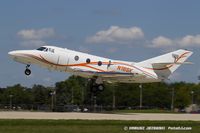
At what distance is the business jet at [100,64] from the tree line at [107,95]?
73.2 m

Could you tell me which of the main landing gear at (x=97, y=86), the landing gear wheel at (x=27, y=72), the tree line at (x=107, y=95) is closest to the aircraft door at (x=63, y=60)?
the landing gear wheel at (x=27, y=72)

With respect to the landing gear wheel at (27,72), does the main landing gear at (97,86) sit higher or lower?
lower

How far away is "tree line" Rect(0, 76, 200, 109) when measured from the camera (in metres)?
150

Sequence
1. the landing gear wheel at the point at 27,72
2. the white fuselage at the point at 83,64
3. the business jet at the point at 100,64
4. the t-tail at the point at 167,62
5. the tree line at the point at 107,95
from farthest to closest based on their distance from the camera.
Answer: the tree line at the point at 107,95 → the t-tail at the point at 167,62 → the business jet at the point at 100,64 → the white fuselage at the point at 83,64 → the landing gear wheel at the point at 27,72

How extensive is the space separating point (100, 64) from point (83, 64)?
222cm

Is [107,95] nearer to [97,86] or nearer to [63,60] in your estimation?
[97,86]

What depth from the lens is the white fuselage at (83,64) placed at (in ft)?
195

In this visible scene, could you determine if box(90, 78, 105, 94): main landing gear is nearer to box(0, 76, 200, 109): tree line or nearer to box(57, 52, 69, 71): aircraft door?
box(57, 52, 69, 71): aircraft door

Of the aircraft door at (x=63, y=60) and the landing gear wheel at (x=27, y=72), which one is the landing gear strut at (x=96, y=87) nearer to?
the aircraft door at (x=63, y=60)

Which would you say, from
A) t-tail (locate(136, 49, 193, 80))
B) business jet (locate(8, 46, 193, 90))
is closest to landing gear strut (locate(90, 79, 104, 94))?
business jet (locate(8, 46, 193, 90))

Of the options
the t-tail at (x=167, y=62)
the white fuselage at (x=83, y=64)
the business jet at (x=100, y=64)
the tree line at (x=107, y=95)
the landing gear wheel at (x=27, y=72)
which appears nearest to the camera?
the landing gear wheel at (x=27, y=72)

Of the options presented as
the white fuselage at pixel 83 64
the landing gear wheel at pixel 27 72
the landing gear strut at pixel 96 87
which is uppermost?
the white fuselage at pixel 83 64

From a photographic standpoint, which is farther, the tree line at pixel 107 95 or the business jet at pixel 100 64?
the tree line at pixel 107 95

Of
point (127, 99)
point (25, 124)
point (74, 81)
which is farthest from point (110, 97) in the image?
point (25, 124)
